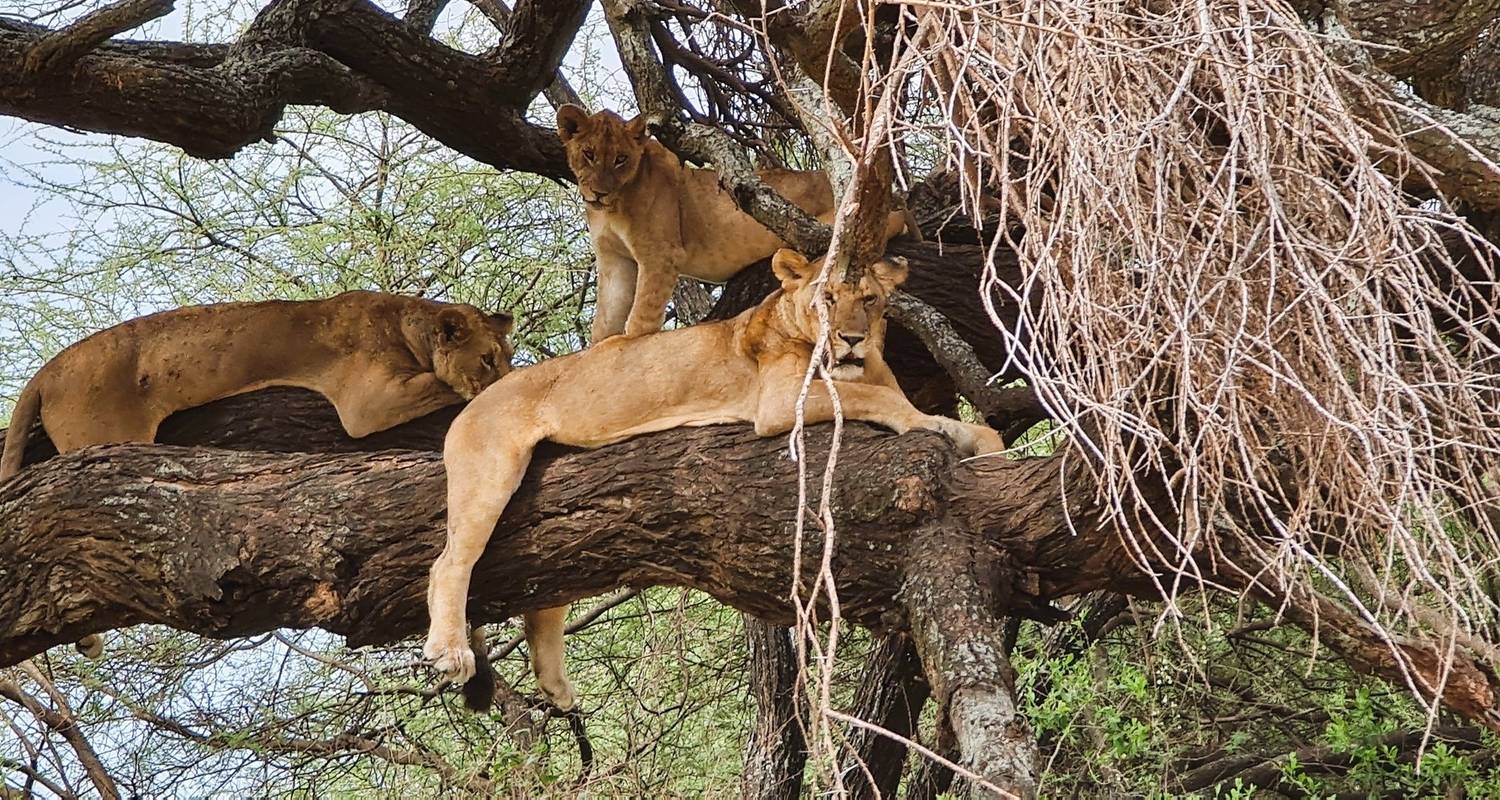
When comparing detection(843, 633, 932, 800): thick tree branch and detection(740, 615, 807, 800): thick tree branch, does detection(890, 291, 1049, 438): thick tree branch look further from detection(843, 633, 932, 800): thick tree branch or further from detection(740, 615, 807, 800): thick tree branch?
detection(740, 615, 807, 800): thick tree branch

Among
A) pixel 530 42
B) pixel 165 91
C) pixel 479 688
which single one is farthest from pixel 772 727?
pixel 165 91

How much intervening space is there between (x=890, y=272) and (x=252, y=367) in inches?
83.0

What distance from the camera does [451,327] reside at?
19.3 feet

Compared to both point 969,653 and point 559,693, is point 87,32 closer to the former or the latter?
point 559,693

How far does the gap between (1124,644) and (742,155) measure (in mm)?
2678

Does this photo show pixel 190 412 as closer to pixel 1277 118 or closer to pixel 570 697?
pixel 570 697

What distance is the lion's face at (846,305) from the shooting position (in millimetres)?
4711

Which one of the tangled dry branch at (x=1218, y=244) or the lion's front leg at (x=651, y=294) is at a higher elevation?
the lion's front leg at (x=651, y=294)

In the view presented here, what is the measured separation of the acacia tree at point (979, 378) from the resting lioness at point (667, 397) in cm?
12

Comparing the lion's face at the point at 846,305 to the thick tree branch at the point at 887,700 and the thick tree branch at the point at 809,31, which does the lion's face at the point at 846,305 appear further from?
the thick tree branch at the point at 887,700

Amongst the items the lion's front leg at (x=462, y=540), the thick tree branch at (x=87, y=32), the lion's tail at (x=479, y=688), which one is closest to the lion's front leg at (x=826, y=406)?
the lion's front leg at (x=462, y=540)

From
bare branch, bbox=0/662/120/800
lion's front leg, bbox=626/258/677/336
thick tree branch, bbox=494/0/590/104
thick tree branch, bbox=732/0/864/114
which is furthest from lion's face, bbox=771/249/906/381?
bare branch, bbox=0/662/120/800

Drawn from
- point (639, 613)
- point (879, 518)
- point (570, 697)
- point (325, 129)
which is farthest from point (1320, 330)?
point (325, 129)

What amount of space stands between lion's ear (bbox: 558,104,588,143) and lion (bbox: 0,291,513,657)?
715mm
